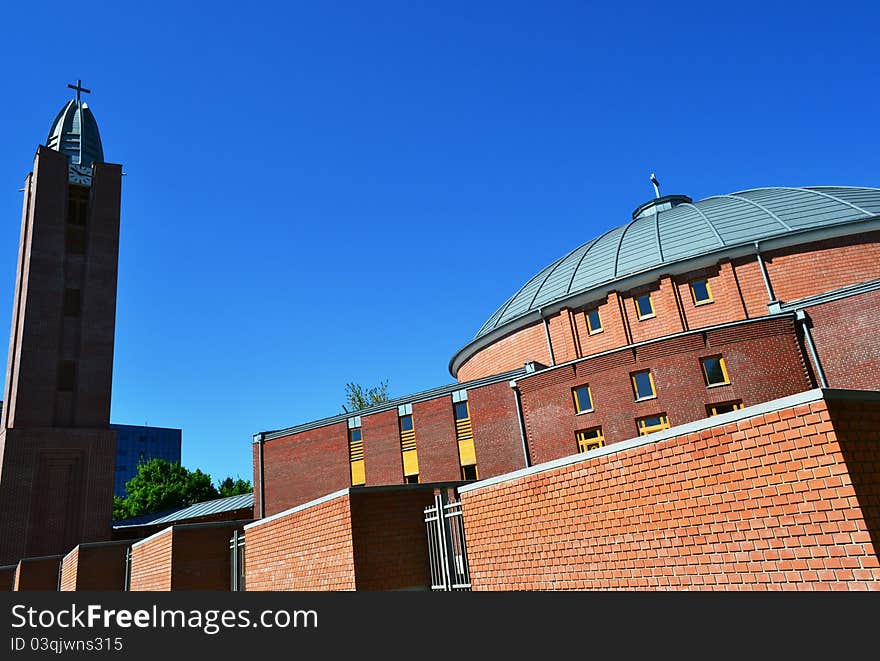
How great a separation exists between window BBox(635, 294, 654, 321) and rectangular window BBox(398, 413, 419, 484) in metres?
11.6

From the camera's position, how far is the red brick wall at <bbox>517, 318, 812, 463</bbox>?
22500 millimetres

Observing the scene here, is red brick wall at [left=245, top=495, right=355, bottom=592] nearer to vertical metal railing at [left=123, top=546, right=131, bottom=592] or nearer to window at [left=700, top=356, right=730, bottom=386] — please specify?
vertical metal railing at [left=123, top=546, right=131, bottom=592]

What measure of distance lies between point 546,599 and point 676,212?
3383 centimetres

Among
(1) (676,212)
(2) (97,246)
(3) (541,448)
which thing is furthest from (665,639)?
(2) (97,246)

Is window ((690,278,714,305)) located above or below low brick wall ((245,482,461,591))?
above

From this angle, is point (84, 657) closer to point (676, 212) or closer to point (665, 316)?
point (665, 316)

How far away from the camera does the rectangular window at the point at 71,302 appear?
129 feet

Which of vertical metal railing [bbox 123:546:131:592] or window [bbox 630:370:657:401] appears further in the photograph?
window [bbox 630:370:657:401]

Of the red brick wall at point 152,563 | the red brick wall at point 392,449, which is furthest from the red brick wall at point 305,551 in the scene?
the red brick wall at point 392,449

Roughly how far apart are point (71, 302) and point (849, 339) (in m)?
40.3

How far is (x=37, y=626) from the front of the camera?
6121mm

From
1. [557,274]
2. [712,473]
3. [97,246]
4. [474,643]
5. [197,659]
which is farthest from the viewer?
[97,246]

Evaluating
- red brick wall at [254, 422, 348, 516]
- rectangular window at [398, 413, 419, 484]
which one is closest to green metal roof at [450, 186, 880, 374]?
rectangular window at [398, 413, 419, 484]

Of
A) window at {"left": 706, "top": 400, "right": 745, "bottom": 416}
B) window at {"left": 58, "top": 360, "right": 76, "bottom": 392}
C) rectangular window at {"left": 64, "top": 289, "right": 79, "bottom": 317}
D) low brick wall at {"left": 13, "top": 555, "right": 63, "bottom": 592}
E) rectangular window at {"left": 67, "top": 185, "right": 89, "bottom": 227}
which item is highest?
Answer: rectangular window at {"left": 67, "top": 185, "right": 89, "bottom": 227}
